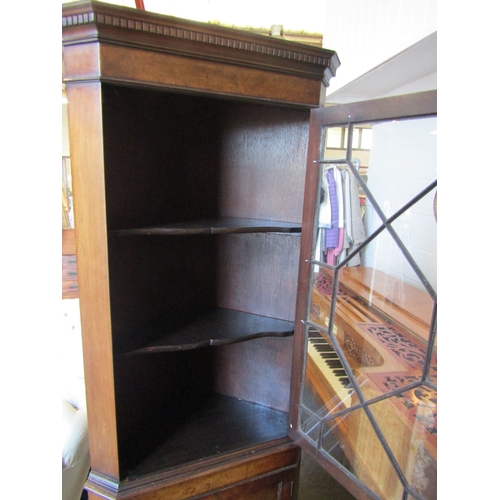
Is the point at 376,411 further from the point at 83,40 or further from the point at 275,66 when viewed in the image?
the point at 83,40

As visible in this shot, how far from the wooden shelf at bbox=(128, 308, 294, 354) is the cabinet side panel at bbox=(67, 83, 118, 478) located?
0.10 meters

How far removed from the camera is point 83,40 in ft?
2.28

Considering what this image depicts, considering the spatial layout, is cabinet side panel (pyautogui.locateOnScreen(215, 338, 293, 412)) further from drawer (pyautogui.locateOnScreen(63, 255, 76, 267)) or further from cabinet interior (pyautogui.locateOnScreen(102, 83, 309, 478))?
drawer (pyautogui.locateOnScreen(63, 255, 76, 267))

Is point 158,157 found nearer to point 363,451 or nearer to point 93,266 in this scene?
point 93,266

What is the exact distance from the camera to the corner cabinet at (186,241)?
0.74 meters

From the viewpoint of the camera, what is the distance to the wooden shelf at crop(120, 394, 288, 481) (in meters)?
0.97

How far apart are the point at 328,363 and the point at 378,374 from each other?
0.40 feet

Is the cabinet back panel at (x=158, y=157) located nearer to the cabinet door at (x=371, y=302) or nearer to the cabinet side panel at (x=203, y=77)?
the cabinet side panel at (x=203, y=77)

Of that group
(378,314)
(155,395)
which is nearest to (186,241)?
(155,395)

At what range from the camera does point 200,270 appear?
1.20 m
